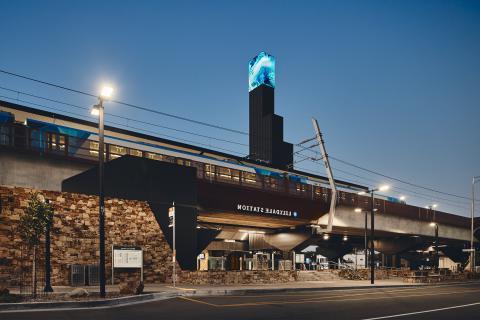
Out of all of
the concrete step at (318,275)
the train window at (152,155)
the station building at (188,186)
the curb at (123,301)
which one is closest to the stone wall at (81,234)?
the station building at (188,186)

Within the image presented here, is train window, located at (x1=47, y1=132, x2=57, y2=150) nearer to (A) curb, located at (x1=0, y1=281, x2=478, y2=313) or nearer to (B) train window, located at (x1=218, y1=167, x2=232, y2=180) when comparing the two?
(A) curb, located at (x1=0, y1=281, x2=478, y2=313)

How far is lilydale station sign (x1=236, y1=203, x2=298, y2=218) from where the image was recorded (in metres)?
35.7

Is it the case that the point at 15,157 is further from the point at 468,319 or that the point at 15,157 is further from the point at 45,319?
the point at 468,319

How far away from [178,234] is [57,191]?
7.48 metres

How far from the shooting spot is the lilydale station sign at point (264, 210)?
1404 inches

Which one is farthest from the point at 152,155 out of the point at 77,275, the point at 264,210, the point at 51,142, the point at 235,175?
the point at 77,275

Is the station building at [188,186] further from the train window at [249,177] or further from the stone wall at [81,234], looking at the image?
the stone wall at [81,234]

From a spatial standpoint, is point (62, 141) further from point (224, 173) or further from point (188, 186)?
A: point (224, 173)

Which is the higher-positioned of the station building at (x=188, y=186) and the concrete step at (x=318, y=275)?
the station building at (x=188, y=186)

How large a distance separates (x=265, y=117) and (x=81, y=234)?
358 ft

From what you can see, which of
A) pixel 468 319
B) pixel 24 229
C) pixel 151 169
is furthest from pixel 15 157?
pixel 468 319

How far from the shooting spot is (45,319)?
1183 centimetres

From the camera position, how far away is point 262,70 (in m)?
116

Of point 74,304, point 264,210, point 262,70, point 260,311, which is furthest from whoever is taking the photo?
point 262,70
